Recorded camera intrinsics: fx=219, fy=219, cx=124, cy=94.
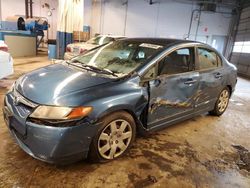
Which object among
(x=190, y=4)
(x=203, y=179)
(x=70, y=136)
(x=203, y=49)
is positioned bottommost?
(x=203, y=179)

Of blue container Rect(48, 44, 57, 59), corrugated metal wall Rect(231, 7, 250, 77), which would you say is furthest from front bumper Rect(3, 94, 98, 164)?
corrugated metal wall Rect(231, 7, 250, 77)

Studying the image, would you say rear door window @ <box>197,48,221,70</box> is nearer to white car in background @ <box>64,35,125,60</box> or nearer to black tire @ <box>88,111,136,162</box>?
black tire @ <box>88,111,136,162</box>

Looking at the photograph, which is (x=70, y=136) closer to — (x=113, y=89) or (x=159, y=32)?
(x=113, y=89)

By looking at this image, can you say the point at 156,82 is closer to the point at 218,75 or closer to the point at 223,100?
the point at 218,75

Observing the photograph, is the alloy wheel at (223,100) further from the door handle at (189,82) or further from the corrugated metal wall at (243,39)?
the corrugated metal wall at (243,39)

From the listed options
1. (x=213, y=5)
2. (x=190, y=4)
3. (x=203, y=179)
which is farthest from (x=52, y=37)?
(x=203, y=179)

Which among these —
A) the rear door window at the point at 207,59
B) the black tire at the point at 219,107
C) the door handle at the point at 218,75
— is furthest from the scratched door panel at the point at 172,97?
the black tire at the point at 219,107

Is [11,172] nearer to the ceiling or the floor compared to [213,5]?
nearer to the floor

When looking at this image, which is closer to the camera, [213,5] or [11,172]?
[11,172]

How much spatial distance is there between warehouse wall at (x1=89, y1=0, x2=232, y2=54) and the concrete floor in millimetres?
12037

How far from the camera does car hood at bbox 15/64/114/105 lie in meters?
1.92

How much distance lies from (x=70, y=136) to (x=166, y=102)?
1.24 metres

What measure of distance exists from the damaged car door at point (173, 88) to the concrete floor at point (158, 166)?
315 millimetres

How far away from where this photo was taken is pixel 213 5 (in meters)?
13.6
